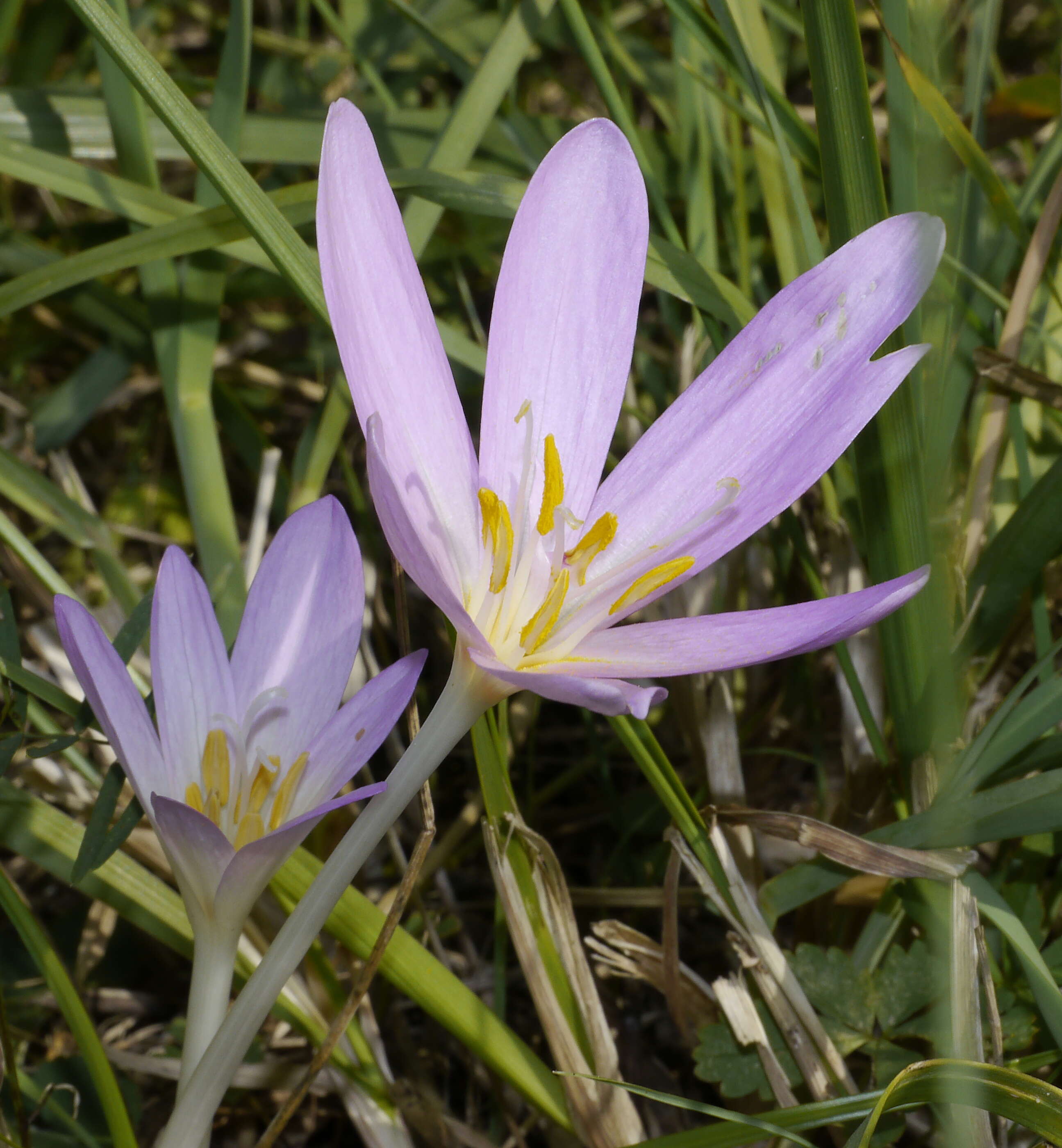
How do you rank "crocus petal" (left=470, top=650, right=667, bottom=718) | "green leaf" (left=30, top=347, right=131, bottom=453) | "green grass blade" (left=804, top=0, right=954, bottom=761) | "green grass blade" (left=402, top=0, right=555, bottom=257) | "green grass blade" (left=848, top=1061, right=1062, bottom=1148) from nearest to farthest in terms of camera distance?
"crocus petal" (left=470, top=650, right=667, bottom=718) → "green grass blade" (left=848, top=1061, right=1062, bottom=1148) → "green grass blade" (left=804, top=0, right=954, bottom=761) → "green grass blade" (left=402, top=0, right=555, bottom=257) → "green leaf" (left=30, top=347, right=131, bottom=453)

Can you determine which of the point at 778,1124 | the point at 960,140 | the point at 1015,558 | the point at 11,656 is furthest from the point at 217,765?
the point at 960,140

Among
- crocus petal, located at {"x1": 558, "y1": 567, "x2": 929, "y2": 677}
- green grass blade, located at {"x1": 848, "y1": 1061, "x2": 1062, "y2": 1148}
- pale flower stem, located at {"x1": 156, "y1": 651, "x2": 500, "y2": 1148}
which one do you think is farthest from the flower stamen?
green grass blade, located at {"x1": 848, "y1": 1061, "x2": 1062, "y2": 1148}

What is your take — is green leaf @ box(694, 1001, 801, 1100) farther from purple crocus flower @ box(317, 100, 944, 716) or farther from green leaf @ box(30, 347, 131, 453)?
green leaf @ box(30, 347, 131, 453)

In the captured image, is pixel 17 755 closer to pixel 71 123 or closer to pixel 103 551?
pixel 103 551

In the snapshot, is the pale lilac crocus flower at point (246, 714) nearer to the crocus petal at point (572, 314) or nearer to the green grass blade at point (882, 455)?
the crocus petal at point (572, 314)

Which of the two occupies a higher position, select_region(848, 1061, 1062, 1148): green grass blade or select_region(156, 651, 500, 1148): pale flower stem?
select_region(156, 651, 500, 1148): pale flower stem

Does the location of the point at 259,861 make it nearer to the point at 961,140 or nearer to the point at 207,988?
the point at 207,988

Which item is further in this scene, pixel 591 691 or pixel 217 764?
pixel 217 764

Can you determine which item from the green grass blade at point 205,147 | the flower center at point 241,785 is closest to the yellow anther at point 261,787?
the flower center at point 241,785
